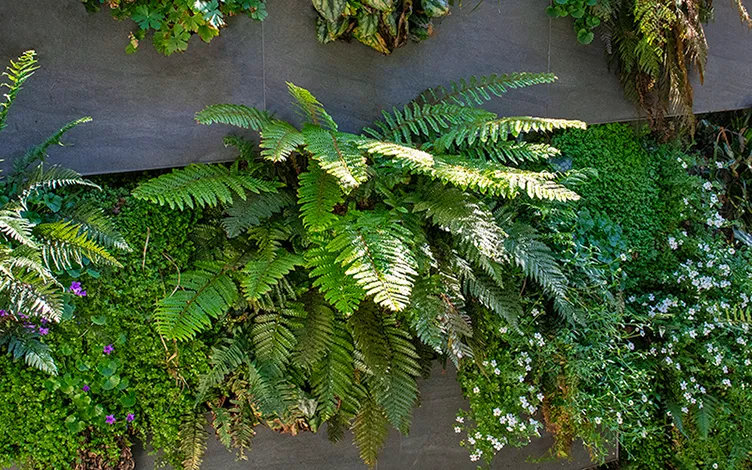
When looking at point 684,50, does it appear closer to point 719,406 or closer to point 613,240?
point 613,240

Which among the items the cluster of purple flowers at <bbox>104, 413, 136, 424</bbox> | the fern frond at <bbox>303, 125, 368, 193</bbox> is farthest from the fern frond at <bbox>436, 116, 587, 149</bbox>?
the cluster of purple flowers at <bbox>104, 413, 136, 424</bbox>

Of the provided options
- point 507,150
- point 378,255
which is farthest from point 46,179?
point 507,150

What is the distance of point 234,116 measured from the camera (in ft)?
8.39

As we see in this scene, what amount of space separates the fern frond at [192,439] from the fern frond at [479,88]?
180cm

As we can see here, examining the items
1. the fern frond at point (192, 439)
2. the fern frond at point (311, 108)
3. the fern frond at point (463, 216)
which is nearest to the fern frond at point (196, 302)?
the fern frond at point (192, 439)

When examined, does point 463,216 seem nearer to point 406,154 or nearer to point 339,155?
point 406,154

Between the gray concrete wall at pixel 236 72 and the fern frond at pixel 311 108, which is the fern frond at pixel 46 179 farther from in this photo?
the fern frond at pixel 311 108

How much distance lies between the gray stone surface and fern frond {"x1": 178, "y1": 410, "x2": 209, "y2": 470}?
0.19m

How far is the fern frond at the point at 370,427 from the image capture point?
2908 mm

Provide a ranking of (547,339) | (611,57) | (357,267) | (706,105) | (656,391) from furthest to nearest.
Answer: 1. (706,105)
2. (611,57)
3. (656,391)
4. (547,339)
5. (357,267)

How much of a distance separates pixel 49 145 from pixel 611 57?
2837mm

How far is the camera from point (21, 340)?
8.22 feet

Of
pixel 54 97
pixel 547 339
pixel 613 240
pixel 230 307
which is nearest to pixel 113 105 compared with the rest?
pixel 54 97

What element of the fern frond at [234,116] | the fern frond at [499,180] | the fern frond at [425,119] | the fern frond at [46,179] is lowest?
the fern frond at [46,179]
